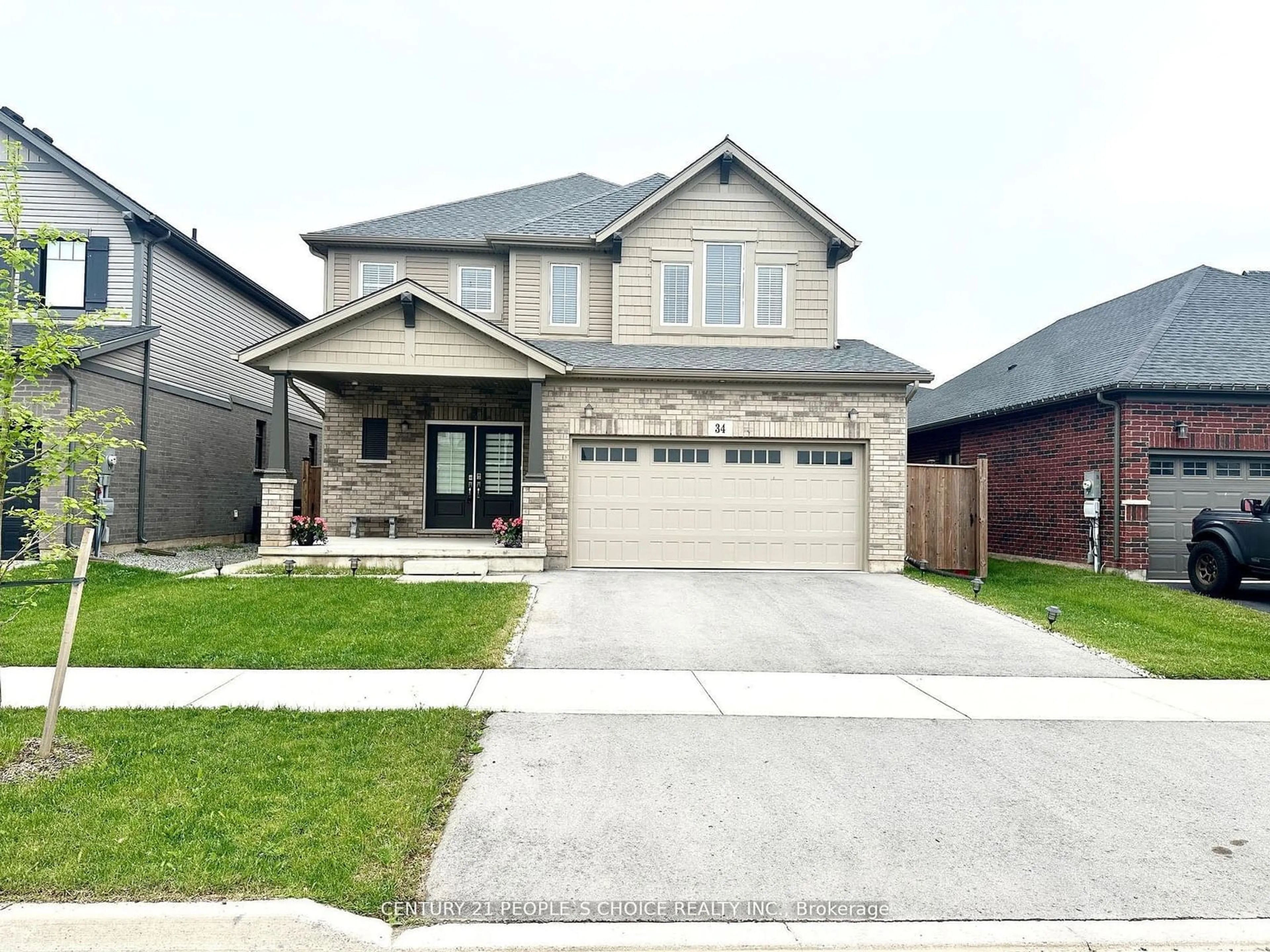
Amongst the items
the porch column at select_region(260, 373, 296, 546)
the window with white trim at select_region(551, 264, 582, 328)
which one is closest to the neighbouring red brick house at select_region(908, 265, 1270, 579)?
the window with white trim at select_region(551, 264, 582, 328)

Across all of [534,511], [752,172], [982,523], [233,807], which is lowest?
[233,807]

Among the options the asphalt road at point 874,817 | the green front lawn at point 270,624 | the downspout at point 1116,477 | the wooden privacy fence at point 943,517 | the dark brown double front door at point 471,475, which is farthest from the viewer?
the dark brown double front door at point 471,475

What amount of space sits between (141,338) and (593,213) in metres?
9.57

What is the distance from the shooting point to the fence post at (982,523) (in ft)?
42.5

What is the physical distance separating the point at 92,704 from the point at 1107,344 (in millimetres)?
18323

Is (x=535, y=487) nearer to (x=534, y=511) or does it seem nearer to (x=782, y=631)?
(x=534, y=511)

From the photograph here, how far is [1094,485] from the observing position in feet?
43.9

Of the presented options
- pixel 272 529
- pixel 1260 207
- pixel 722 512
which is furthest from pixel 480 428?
pixel 1260 207

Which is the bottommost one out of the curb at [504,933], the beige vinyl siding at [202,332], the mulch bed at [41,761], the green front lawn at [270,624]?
the curb at [504,933]

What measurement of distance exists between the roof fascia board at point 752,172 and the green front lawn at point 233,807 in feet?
36.2

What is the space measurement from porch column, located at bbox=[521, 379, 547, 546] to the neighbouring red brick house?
1042 centimetres

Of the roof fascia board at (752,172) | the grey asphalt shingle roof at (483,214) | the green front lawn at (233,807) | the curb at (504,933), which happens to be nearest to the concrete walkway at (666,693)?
the green front lawn at (233,807)

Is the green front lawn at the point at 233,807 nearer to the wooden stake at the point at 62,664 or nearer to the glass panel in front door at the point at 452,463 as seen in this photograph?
Result: the wooden stake at the point at 62,664

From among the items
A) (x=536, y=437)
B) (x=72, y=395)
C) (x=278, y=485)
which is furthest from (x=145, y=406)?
(x=536, y=437)
